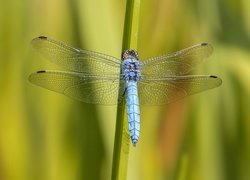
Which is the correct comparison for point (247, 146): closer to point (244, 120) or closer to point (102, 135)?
point (244, 120)

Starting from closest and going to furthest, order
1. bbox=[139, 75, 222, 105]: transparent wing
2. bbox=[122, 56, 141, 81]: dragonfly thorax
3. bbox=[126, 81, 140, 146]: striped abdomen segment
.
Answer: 1. bbox=[126, 81, 140, 146]: striped abdomen segment
2. bbox=[139, 75, 222, 105]: transparent wing
3. bbox=[122, 56, 141, 81]: dragonfly thorax

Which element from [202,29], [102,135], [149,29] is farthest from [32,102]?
[202,29]

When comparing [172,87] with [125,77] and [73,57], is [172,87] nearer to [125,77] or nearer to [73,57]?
[125,77]

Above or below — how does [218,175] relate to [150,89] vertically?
below

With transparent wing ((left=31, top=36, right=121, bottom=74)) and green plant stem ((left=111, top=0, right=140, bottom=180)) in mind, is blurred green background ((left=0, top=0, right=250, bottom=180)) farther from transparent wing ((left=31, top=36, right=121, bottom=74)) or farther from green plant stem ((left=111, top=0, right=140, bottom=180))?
green plant stem ((left=111, top=0, right=140, bottom=180))

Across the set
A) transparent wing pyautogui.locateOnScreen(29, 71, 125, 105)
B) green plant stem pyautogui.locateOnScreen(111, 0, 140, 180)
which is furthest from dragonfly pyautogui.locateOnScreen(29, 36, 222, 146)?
green plant stem pyautogui.locateOnScreen(111, 0, 140, 180)

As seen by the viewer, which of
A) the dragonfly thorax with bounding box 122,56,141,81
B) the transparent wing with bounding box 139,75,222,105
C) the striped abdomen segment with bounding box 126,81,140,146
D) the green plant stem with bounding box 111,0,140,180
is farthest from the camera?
the dragonfly thorax with bounding box 122,56,141,81

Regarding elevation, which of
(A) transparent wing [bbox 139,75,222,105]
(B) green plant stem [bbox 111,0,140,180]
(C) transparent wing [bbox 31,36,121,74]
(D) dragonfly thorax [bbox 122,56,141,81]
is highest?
(D) dragonfly thorax [bbox 122,56,141,81]

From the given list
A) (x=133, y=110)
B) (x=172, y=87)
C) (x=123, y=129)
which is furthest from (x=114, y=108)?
(x=123, y=129)
